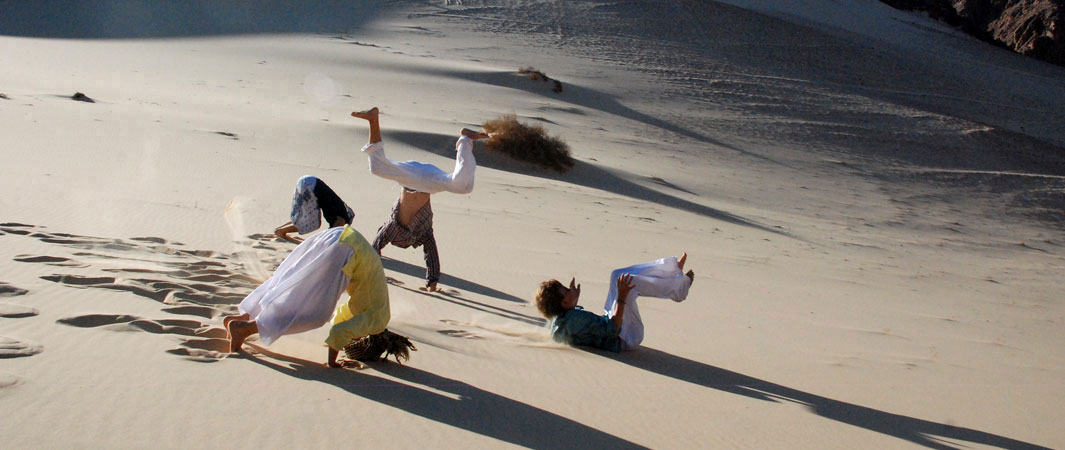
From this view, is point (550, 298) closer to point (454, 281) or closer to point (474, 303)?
point (474, 303)

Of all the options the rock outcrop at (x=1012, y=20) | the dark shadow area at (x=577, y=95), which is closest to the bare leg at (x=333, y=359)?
the dark shadow area at (x=577, y=95)

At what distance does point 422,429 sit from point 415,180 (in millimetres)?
1996

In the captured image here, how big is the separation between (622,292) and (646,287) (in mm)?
166

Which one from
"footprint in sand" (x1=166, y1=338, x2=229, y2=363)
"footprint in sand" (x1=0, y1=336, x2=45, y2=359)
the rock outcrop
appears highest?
the rock outcrop

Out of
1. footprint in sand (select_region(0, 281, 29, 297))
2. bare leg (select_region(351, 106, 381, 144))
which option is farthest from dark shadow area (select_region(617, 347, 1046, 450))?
footprint in sand (select_region(0, 281, 29, 297))

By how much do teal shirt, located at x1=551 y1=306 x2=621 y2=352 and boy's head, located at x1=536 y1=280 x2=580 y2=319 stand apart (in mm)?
63

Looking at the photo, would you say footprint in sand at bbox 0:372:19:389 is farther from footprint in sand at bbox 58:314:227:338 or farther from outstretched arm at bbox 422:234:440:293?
outstretched arm at bbox 422:234:440:293

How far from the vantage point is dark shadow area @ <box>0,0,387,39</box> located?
2925 cm

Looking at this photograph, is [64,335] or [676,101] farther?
[676,101]

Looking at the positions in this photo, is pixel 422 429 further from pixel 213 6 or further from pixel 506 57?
pixel 213 6

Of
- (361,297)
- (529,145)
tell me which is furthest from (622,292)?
(529,145)

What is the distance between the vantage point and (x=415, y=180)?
5.24 metres

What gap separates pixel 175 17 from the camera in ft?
107

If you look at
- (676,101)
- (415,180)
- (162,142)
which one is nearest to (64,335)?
(415,180)
